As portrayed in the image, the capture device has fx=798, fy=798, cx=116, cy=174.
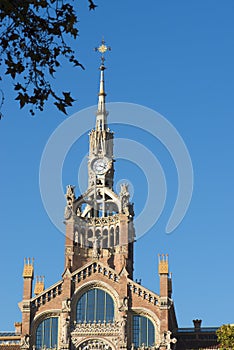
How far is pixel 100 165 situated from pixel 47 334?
83.9 feet

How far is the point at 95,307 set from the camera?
77625mm

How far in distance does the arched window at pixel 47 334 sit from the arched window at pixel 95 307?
255 cm

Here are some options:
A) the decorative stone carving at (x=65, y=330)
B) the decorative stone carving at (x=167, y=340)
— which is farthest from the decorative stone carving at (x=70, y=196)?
the decorative stone carving at (x=167, y=340)

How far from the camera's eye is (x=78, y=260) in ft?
289

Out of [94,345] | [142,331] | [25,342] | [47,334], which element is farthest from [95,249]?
[25,342]

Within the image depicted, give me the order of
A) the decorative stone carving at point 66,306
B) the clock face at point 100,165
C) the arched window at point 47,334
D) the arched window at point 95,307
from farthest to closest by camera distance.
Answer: the clock face at point 100,165
the decorative stone carving at point 66,306
the arched window at point 95,307
the arched window at point 47,334

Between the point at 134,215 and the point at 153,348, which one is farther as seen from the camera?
the point at 134,215

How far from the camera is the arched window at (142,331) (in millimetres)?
75812

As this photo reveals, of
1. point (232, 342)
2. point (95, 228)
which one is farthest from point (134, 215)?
point (232, 342)

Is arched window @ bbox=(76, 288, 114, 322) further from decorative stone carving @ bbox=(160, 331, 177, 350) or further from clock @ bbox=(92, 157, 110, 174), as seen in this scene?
clock @ bbox=(92, 157, 110, 174)

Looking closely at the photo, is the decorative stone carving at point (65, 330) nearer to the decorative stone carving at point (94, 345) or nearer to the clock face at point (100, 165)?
the decorative stone carving at point (94, 345)

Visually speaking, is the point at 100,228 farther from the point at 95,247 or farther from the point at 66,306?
the point at 66,306

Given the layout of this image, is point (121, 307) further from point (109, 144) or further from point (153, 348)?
point (109, 144)

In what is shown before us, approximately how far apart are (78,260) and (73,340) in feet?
43.7
